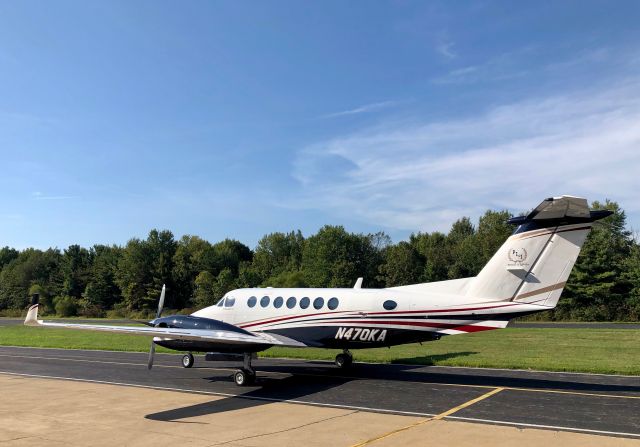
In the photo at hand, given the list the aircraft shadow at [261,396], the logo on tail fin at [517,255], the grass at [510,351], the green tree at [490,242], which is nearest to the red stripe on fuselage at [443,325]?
the logo on tail fin at [517,255]

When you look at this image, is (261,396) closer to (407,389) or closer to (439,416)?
(407,389)

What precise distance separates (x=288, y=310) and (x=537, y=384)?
7.86 metres

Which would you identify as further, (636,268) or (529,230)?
(636,268)

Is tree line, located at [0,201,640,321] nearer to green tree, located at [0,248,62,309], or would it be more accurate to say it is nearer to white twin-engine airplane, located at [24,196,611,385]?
green tree, located at [0,248,62,309]

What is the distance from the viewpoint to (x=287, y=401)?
12414 mm

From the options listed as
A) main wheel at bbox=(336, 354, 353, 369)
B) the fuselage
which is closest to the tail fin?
the fuselage

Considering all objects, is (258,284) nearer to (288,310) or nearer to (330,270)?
(330,270)

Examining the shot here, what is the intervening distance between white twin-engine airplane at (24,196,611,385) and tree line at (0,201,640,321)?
41421mm

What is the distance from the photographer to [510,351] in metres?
21.8

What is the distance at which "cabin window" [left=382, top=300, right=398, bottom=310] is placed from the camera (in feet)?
48.4

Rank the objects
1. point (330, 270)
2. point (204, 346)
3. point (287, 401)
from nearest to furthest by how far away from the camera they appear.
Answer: point (287, 401) → point (204, 346) → point (330, 270)

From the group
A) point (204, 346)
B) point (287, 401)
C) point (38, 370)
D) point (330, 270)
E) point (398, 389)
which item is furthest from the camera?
point (330, 270)

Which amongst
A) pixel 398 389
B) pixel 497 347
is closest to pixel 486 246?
pixel 497 347

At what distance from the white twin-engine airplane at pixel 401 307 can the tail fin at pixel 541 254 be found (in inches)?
0.9
